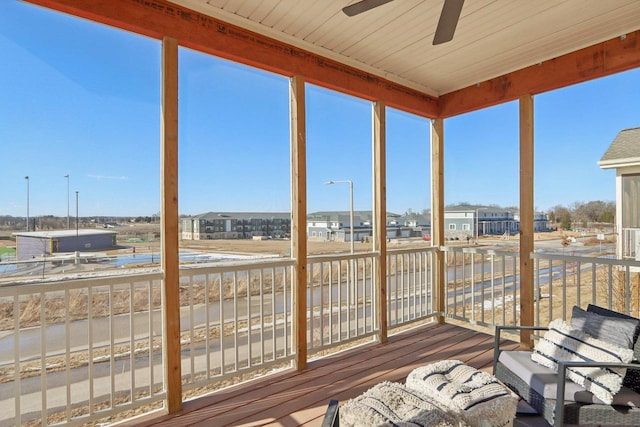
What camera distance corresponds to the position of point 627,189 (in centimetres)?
304

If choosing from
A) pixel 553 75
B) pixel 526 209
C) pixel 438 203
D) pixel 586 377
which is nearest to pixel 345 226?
pixel 438 203

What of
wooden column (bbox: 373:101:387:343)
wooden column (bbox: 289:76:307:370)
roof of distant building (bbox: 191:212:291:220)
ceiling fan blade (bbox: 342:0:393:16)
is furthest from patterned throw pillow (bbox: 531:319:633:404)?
ceiling fan blade (bbox: 342:0:393:16)

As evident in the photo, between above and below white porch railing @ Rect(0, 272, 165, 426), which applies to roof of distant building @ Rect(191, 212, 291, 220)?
above

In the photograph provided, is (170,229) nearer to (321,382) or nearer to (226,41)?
(226,41)

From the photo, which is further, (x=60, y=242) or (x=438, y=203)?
(x=438, y=203)

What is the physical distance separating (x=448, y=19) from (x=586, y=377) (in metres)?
2.09

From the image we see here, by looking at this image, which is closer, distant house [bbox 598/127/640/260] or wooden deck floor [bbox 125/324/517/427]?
wooden deck floor [bbox 125/324/517/427]

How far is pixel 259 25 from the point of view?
272 cm

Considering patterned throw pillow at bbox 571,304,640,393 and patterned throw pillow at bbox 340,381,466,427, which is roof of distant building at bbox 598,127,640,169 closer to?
patterned throw pillow at bbox 571,304,640,393

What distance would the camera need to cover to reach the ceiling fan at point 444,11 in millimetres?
1939

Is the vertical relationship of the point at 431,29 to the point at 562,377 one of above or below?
above

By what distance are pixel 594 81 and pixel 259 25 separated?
9.97ft

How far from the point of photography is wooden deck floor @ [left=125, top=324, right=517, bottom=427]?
7.57 feet

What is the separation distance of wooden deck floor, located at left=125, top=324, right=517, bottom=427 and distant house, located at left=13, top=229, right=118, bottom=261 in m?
1.18
